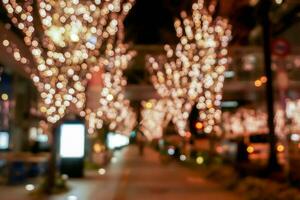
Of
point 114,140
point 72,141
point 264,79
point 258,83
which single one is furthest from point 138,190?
point 114,140

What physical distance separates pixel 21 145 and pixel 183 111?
31.1 ft

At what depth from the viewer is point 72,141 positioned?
23297 millimetres

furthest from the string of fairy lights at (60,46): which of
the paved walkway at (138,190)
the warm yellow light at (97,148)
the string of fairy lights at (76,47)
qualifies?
the warm yellow light at (97,148)

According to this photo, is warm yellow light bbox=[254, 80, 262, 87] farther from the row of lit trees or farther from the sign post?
the row of lit trees

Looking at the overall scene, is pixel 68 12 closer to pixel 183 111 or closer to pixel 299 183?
pixel 299 183

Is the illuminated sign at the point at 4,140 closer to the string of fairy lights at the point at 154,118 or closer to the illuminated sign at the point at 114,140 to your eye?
the illuminated sign at the point at 114,140

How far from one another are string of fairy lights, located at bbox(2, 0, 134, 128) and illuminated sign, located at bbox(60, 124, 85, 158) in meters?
5.16

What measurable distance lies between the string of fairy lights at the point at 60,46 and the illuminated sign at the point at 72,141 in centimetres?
516

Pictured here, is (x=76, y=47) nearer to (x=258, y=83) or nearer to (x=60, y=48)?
(x=60, y=48)

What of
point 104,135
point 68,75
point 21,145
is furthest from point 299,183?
point 104,135

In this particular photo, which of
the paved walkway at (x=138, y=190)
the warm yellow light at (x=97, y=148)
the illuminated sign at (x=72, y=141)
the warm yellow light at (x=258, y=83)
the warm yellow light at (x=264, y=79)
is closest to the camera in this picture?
the paved walkway at (x=138, y=190)

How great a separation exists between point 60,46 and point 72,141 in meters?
7.09

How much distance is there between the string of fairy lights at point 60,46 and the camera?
16547 millimetres

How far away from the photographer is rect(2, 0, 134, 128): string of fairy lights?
16.5m
